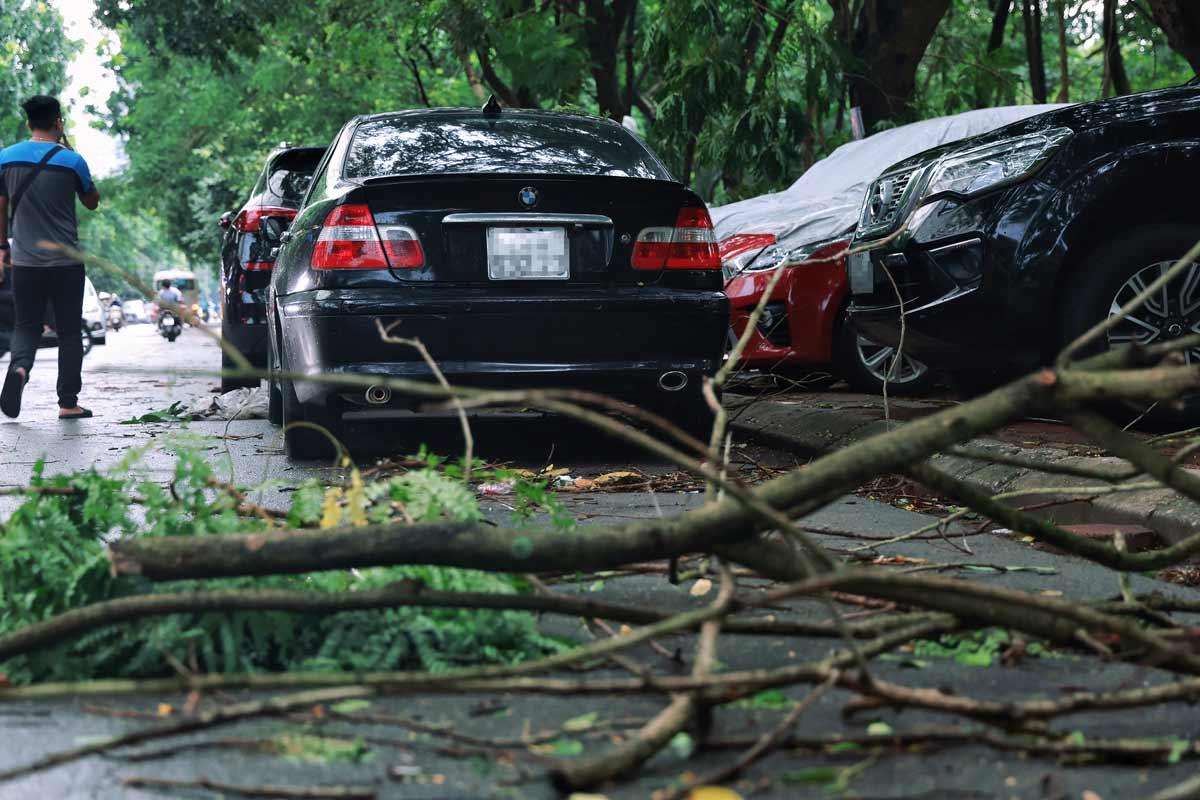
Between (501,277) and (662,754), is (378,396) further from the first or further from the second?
(662,754)

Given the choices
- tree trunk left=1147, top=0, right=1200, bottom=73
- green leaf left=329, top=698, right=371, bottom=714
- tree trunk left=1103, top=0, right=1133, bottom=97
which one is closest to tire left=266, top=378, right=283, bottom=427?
green leaf left=329, top=698, right=371, bottom=714

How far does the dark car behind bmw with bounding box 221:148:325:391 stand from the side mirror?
1.08 metres

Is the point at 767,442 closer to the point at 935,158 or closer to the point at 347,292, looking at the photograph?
the point at 935,158

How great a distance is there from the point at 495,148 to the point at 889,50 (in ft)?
29.4

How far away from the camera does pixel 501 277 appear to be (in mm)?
6219

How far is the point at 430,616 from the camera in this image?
9.82ft

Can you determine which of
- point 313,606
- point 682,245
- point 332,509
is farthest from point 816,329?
point 313,606

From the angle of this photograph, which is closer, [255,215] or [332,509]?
[332,509]

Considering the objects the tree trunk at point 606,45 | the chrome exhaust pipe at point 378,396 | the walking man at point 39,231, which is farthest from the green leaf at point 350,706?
the tree trunk at point 606,45

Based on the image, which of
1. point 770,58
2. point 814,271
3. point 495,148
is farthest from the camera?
point 770,58

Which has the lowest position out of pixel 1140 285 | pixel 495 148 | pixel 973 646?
pixel 973 646

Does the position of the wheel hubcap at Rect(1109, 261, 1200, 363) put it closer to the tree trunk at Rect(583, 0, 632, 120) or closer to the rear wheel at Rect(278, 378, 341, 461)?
the rear wheel at Rect(278, 378, 341, 461)

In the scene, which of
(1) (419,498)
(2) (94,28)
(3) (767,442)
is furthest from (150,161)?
(1) (419,498)

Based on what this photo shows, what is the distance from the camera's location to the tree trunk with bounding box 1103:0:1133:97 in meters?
14.0
